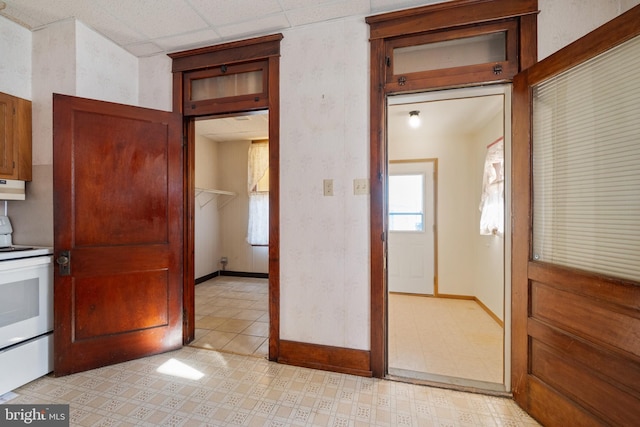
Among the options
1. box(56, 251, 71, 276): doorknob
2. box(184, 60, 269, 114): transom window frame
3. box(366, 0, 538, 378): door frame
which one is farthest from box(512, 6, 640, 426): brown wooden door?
box(56, 251, 71, 276): doorknob

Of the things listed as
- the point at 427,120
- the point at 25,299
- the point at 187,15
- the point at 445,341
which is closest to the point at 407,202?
the point at 427,120

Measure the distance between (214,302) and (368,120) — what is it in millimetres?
3255

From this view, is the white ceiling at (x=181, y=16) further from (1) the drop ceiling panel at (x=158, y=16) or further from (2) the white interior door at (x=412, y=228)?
(2) the white interior door at (x=412, y=228)

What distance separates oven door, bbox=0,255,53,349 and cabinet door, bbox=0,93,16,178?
2.59ft

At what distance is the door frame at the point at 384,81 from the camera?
1.90 metres

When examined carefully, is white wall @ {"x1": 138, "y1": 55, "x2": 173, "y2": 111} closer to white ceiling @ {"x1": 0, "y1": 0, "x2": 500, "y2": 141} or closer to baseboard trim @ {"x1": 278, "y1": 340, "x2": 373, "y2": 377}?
white ceiling @ {"x1": 0, "y1": 0, "x2": 500, "y2": 141}

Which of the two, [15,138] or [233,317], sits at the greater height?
[15,138]

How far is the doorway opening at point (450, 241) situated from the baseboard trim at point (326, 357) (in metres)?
0.26

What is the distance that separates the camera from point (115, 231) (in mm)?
2252

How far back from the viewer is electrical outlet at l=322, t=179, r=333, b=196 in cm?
218

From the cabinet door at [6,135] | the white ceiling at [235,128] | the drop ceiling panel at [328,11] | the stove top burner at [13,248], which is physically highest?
the drop ceiling panel at [328,11]

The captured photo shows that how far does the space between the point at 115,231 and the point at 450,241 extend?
4143mm

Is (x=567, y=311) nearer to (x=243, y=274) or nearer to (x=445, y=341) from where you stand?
(x=445, y=341)

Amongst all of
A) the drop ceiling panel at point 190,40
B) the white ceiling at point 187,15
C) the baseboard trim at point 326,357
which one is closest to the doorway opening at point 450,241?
the baseboard trim at point 326,357
